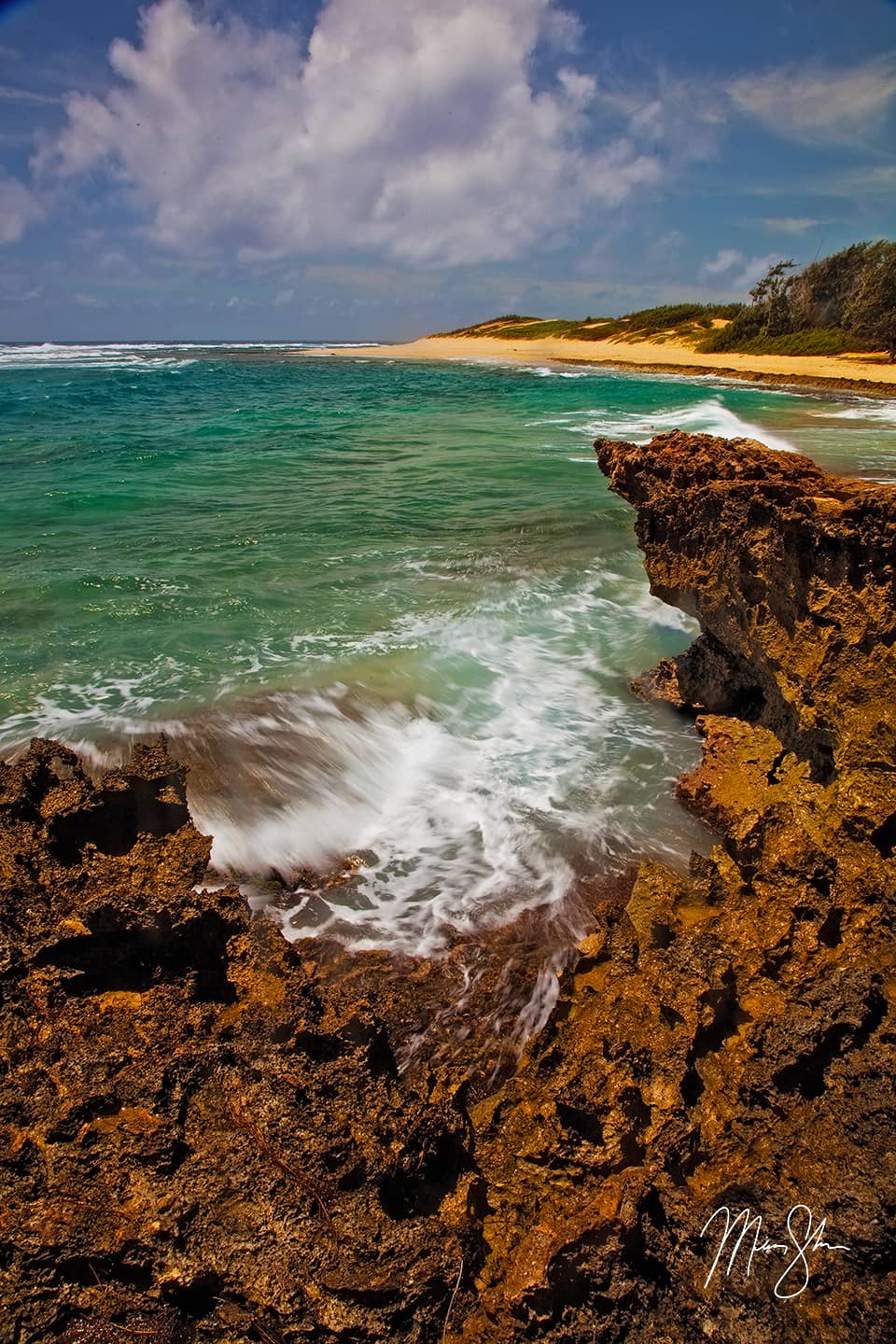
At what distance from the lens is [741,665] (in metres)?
5.12

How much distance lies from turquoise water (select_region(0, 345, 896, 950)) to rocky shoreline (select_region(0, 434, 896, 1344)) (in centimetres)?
114

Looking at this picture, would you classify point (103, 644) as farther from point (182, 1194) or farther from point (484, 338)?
point (484, 338)

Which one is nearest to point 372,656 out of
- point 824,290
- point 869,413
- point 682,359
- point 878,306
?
point 869,413

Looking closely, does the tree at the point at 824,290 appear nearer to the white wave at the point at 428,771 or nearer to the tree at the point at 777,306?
the tree at the point at 777,306

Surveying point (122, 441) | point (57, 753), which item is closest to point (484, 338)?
point (122, 441)

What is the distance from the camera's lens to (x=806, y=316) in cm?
4688

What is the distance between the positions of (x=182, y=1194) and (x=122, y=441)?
21.4 metres
